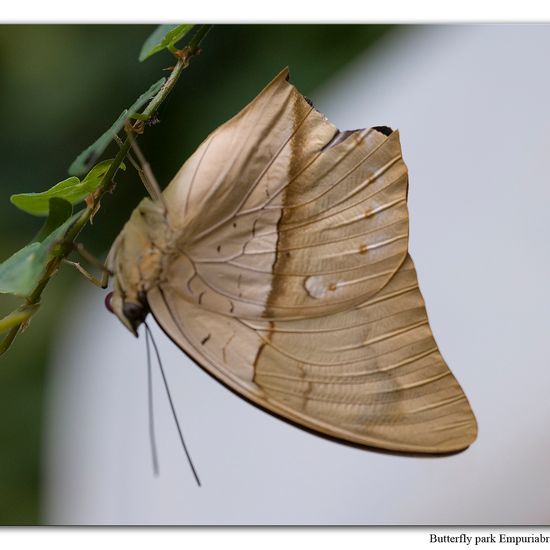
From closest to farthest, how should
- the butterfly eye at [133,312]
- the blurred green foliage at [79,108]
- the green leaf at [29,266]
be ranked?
the green leaf at [29,266] < the butterfly eye at [133,312] < the blurred green foliage at [79,108]

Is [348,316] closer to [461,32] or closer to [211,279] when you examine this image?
[211,279]

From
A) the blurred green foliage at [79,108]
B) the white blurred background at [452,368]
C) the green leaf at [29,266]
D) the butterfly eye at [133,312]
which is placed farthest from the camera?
the blurred green foliage at [79,108]

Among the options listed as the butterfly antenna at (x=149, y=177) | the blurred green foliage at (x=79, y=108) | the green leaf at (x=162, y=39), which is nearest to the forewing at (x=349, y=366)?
the butterfly antenna at (x=149, y=177)

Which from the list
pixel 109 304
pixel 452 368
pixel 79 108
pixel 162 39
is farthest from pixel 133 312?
pixel 79 108

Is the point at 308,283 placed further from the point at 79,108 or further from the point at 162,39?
the point at 79,108

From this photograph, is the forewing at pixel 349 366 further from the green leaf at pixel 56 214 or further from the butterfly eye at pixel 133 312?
the green leaf at pixel 56 214

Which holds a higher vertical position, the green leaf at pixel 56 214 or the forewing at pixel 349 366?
the green leaf at pixel 56 214

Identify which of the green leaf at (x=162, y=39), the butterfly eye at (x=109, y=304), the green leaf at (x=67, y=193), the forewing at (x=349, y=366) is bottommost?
the forewing at (x=349, y=366)

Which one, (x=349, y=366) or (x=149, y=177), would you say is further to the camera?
(x=349, y=366)
